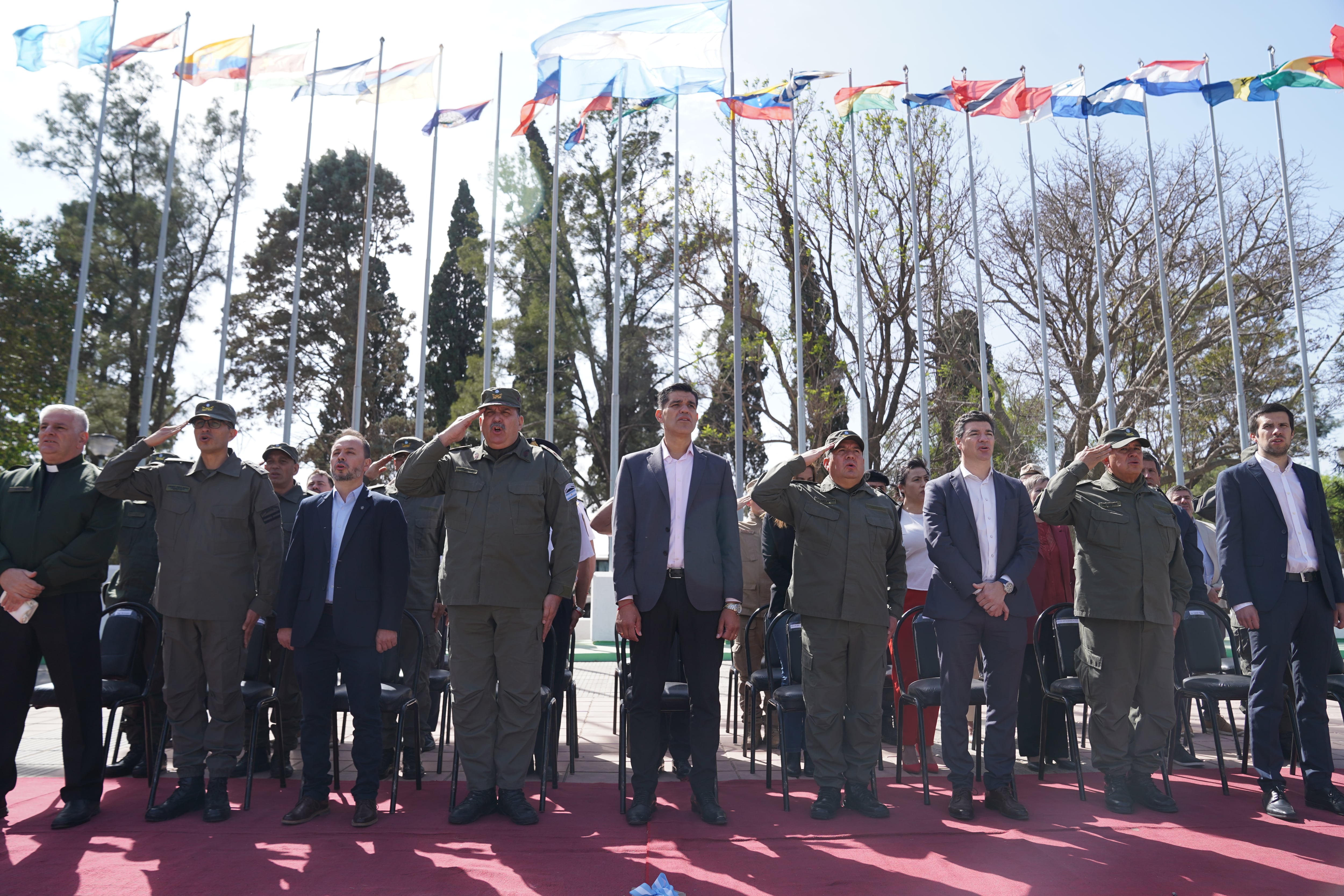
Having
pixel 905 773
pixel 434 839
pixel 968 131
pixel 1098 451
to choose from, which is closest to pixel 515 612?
pixel 434 839

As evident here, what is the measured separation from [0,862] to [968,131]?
13.8 m

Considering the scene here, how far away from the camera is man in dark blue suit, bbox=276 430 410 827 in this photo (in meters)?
4.03

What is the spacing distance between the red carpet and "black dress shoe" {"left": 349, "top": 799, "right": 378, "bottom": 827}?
4 centimetres

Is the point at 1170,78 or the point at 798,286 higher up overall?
the point at 1170,78

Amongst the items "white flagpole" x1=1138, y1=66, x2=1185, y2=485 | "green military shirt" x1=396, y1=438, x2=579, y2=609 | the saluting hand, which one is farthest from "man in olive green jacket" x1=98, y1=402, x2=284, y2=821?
"white flagpole" x1=1138, y1=66, x2=1185, y2=485

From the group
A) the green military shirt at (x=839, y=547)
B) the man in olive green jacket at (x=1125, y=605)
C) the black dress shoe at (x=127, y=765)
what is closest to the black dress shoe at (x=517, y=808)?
the green military shirt at (x=839, y=547)

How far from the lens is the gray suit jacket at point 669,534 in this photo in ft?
13.2

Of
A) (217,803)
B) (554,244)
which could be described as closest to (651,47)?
(554,244)

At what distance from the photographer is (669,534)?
13.5 feet

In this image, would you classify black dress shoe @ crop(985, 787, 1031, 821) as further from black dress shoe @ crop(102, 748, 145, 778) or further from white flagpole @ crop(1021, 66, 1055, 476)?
white flagpole @ crop(1021, 66, 1055, 476)

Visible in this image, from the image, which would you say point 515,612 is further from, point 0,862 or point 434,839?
point 0,862

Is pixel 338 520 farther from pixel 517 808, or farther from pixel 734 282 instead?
pixel 734 282

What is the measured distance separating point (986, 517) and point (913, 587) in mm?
1173

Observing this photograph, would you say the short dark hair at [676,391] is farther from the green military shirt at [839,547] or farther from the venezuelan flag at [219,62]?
the venezuelan flag at [219,62]
